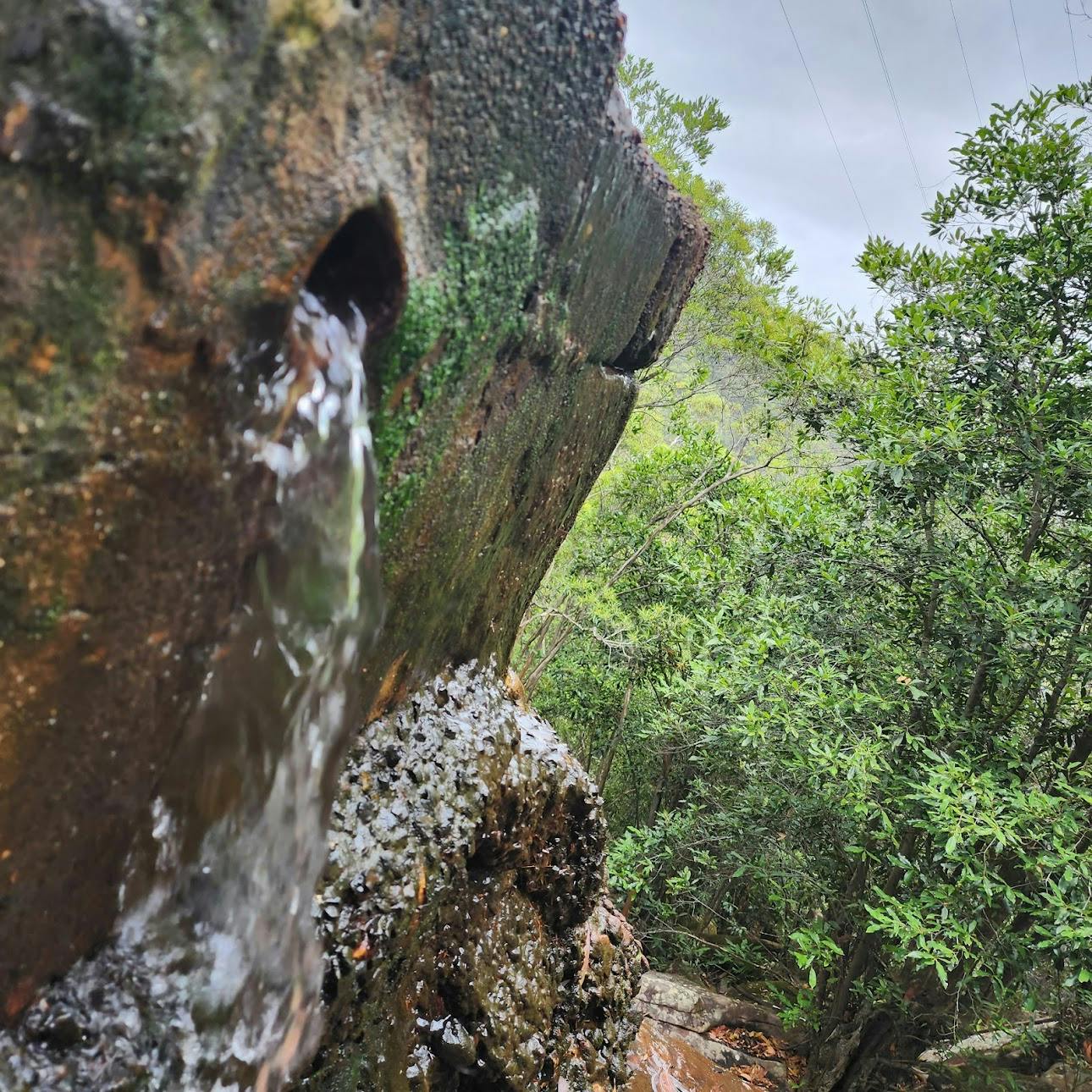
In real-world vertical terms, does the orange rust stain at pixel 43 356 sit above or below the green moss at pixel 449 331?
below

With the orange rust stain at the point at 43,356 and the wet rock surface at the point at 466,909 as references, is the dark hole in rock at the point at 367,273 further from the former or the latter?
the wet rock surface at the point at 466,909

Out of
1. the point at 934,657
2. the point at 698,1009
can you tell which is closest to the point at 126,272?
the point at 934,657

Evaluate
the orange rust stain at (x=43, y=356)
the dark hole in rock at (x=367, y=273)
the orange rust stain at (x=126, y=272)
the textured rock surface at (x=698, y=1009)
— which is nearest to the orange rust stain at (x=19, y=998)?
the orange rust stain at (x=43, y=356)

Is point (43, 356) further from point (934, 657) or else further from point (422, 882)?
point (934, 657)

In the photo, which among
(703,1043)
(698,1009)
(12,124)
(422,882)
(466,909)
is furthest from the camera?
(698,1009)

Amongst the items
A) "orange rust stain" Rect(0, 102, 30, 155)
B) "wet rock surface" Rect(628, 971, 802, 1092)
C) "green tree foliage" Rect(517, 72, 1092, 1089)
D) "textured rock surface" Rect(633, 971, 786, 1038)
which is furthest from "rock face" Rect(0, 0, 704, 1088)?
"textured rock surface" Rect(633, 971, 786, 1038)

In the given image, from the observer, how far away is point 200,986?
5.96 ft

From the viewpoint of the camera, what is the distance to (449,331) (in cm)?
Result: 203

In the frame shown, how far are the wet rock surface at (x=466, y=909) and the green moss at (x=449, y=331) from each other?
3.12 ft

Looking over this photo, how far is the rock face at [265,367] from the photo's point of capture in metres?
1.19

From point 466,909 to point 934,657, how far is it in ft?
11.8

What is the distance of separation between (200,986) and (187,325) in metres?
1.48

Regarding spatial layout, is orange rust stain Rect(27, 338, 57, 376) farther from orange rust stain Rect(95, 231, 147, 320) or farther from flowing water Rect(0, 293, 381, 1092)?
flowing water Rect(0, 293, 381, 1092)

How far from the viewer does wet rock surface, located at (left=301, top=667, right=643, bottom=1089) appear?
2.33 metres
